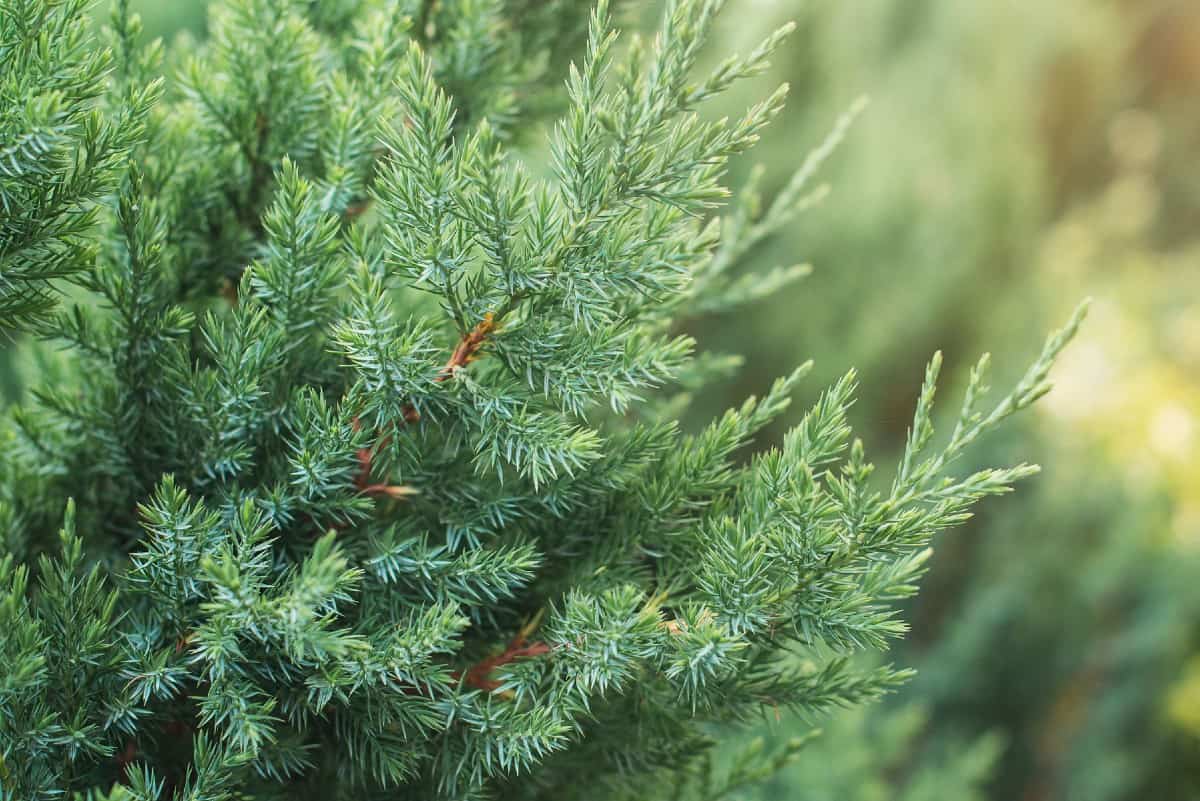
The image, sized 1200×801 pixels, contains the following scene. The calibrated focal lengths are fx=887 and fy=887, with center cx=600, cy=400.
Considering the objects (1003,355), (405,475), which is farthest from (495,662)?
(1003,355)

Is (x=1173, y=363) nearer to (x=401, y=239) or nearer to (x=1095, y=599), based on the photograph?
(x=1095, y=599)

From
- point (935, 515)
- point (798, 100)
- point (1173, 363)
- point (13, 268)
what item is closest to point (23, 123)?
point (13, 268)

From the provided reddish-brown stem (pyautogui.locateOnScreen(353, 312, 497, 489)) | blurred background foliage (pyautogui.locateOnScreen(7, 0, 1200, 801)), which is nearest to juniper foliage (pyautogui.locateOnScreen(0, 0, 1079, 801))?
reddish-brown stem (pyautogui.locateOnScreen(353, 312, 497, 489))

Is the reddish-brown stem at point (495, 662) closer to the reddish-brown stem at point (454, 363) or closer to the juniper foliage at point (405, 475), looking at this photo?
the juniper foliage at point (405, 475)

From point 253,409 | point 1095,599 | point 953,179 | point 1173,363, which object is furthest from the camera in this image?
point 1173,363

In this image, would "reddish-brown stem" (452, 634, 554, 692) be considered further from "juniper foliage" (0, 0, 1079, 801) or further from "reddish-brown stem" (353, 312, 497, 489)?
"reddish-brown stem" (353, 312, 497, 489)

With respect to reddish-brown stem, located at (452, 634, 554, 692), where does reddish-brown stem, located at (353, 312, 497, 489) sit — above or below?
above
